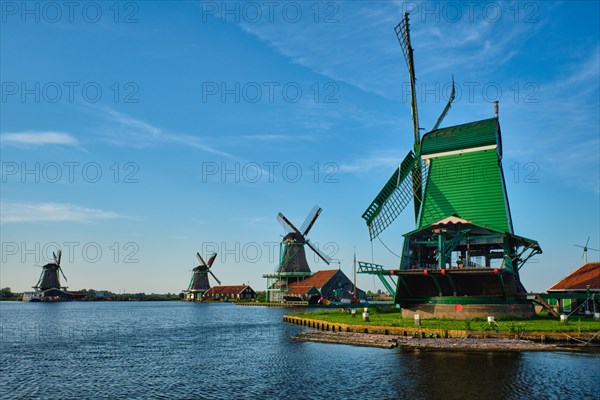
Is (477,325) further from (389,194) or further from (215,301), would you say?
(215,301)

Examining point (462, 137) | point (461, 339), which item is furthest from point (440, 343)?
point (462, 137)

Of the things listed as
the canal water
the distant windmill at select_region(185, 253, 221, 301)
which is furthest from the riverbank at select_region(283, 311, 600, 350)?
the distant windmill at select_region(185, 253, 221, 301)

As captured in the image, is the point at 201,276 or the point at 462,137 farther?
the point at 201,276

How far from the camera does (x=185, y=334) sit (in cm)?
4375

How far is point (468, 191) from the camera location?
40562 millimetres

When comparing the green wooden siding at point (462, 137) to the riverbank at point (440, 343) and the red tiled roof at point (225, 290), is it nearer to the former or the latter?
the riverbank at point (440, 343)

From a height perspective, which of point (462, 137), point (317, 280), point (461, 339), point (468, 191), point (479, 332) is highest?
point (462, 137)

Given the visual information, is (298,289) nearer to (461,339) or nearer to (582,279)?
(582,279)

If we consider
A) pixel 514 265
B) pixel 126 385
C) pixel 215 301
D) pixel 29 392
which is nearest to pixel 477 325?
pixel 514 265

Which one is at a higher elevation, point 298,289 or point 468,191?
point 468,191

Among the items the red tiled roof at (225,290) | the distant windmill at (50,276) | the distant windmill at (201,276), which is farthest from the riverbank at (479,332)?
the distant windmill at (50,276)

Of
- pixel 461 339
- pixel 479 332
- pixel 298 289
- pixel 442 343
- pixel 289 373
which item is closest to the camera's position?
pixel 289 373

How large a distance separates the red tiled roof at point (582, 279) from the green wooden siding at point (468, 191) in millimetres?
7926

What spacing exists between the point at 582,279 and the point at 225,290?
108 meters
